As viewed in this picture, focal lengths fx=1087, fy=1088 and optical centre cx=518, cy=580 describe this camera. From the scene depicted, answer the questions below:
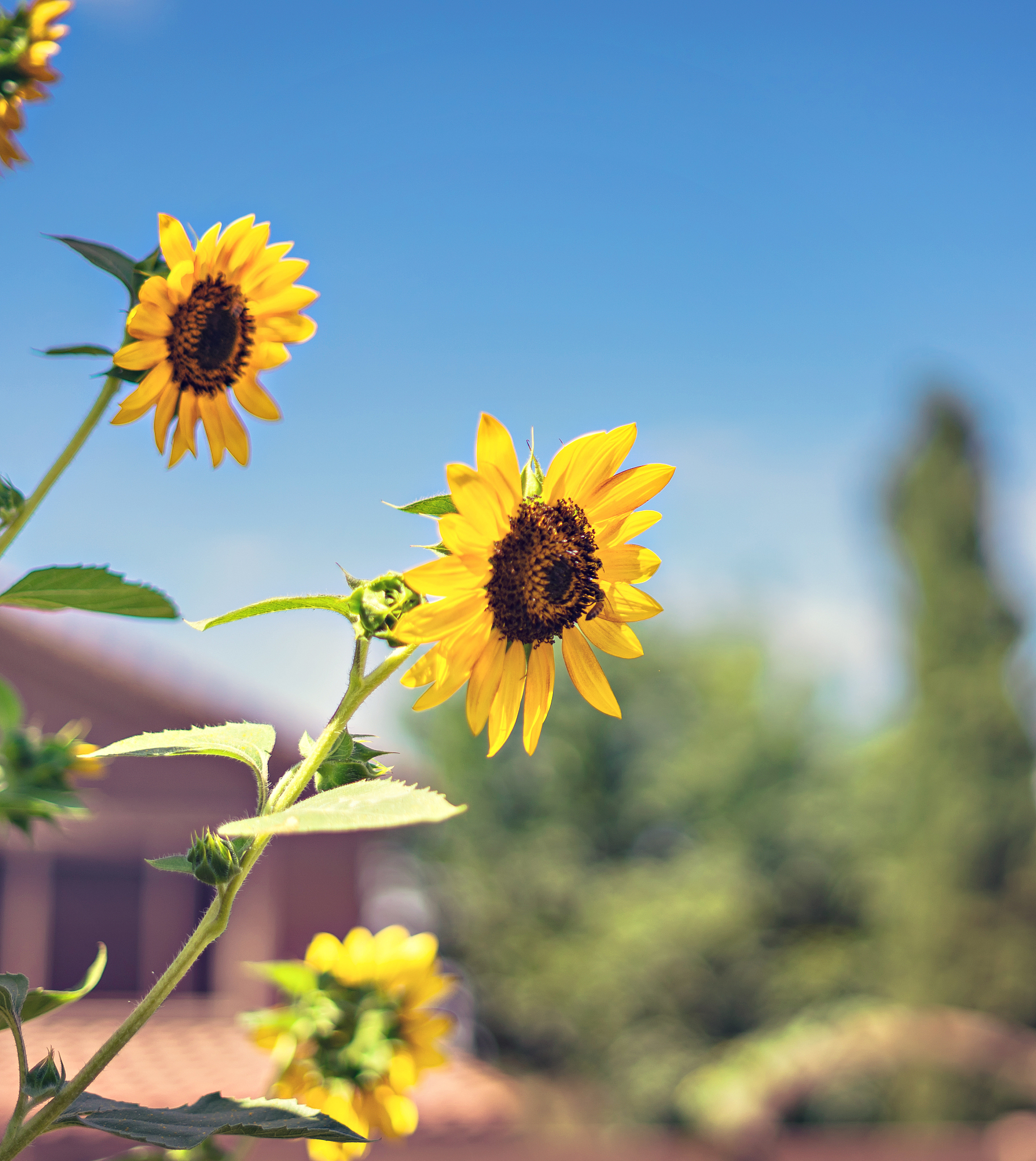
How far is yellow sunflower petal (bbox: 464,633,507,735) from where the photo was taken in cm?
59

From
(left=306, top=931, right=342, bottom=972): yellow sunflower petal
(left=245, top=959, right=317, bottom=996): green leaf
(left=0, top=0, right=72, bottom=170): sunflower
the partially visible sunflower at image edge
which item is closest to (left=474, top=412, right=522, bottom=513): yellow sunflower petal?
the partially visible sunflower at image edge

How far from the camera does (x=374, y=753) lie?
1.68ft

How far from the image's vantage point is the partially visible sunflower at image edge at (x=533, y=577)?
1.77 feet

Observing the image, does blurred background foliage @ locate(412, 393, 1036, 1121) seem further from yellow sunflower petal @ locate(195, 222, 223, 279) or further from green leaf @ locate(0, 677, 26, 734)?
green leaf @ locate(0, 677, 26, 734)

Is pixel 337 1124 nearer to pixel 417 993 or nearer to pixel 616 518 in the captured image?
pixel 616 518

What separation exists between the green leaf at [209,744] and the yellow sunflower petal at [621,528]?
0.21m

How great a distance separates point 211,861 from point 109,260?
1.09ft

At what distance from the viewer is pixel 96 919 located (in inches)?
311

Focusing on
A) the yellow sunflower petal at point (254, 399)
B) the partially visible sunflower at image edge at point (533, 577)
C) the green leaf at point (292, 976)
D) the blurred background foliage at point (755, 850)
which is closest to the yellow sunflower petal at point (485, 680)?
the partially visible sunflower at image edge at point (533, 577)

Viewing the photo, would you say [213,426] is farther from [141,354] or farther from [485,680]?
[485,680]

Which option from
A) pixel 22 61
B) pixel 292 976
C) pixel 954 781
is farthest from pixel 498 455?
pixel 954 781

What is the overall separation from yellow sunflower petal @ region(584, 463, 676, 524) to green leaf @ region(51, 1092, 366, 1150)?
329mm

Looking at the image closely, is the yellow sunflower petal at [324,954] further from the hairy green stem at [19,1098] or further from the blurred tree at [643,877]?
the blurred tree at [643,877]

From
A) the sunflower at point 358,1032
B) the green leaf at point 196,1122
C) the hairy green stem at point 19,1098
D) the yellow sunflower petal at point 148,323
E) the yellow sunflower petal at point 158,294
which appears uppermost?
the yellow sunflower petal at point 158,294
